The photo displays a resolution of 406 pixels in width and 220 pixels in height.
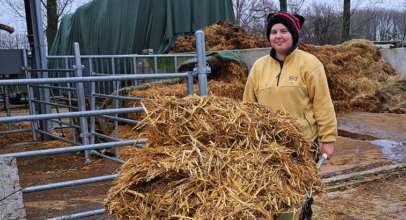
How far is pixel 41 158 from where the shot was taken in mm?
6305

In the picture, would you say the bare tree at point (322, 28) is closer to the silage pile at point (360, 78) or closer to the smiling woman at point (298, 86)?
the silage pile at point (360, 78)

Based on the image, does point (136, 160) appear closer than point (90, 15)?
Yes

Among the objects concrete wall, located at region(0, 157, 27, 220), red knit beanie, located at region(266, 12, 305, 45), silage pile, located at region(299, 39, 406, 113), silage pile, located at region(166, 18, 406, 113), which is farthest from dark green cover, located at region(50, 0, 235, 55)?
concrete wall, located at region(0, 157, 27, 220)

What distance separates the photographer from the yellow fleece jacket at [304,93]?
8.66 ft

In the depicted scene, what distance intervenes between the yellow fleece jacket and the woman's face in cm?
8

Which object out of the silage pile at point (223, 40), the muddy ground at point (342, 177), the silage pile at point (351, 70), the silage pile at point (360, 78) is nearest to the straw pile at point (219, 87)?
the muddy ground at point (342, 177)

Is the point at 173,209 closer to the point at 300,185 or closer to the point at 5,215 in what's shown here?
the point at 300,185

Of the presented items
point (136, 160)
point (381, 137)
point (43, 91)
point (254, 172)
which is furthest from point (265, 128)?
point (43, 91)

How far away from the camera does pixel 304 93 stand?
2.69 meters

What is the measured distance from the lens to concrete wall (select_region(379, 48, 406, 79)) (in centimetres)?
1255

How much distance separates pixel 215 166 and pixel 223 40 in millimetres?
9843

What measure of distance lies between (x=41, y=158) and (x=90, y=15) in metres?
11.0

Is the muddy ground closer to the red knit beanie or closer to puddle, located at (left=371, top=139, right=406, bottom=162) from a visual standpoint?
puddle, located at (left=371, top=139, right=406, bottom=162)

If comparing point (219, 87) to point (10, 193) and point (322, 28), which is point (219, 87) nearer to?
point (10, 193)
